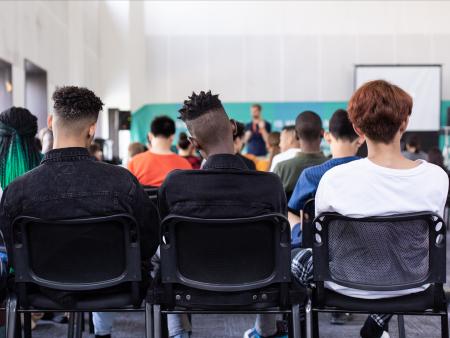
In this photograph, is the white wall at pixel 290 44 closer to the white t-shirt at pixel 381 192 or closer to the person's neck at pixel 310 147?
the person's neck at pixel 310 147

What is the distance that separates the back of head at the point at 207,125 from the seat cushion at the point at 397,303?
63cm

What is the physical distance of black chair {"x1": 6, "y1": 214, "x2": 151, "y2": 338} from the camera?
1860 millimetres

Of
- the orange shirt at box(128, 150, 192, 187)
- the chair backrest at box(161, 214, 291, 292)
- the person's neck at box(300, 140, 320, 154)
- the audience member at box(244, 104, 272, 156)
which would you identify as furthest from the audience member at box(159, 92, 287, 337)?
the audience member at box(244, 104, 272, 156)

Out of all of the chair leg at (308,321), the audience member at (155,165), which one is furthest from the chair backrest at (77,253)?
the audience member at (155,165)

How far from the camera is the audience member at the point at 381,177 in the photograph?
6.25 feet

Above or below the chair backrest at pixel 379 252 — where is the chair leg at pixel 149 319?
below

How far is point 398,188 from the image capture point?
1903mm

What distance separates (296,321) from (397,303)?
0.31m

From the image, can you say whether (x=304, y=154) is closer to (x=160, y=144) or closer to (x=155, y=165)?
(x=155, y=165)

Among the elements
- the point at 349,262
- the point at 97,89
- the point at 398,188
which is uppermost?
the point at 97,89

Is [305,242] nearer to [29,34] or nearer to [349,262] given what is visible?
[349,262]

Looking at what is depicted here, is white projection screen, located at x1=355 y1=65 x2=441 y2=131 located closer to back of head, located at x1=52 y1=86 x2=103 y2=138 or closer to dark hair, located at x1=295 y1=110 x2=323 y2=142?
dark hair, located at x1=295 y1=110 x2=323 y2=142

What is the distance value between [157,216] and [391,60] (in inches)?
458

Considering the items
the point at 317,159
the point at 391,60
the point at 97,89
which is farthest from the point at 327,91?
the point at 317,159
